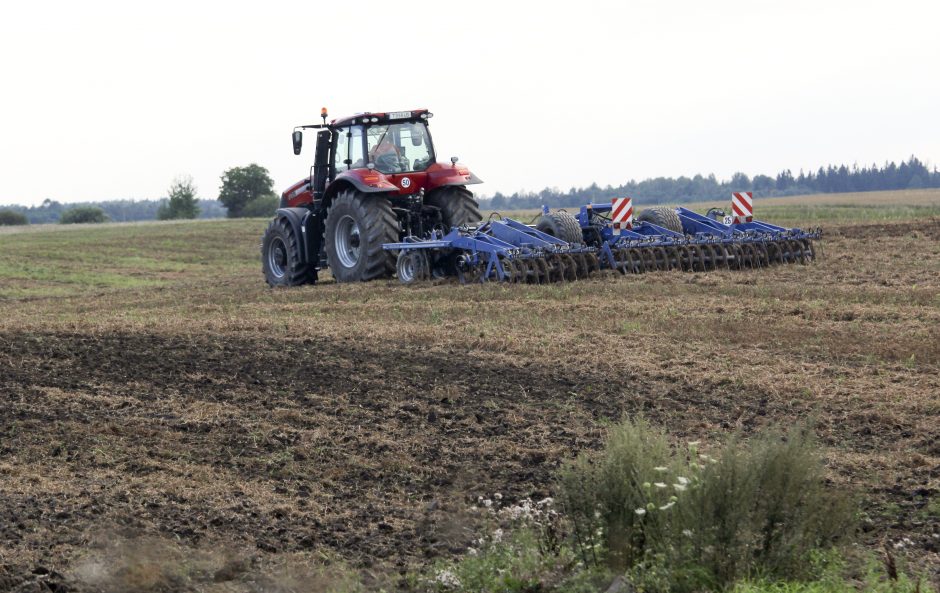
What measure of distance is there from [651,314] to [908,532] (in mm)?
7163

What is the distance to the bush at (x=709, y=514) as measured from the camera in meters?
4.50

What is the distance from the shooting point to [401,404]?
847 cm

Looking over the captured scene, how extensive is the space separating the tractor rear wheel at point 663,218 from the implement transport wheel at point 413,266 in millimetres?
3869

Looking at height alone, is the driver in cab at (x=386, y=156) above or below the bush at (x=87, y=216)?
above

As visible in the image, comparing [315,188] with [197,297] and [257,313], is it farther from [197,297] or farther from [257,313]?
[257,313]

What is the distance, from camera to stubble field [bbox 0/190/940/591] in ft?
18.6

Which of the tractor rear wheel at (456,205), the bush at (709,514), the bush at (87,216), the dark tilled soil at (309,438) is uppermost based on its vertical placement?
the tractor rear wheel at (456,205)

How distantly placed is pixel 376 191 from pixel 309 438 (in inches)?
377

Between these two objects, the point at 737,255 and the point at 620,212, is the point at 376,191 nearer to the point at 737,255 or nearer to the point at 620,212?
the point at 620,212

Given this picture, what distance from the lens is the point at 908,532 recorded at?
17.5ft

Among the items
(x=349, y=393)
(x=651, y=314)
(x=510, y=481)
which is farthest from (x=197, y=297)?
(x=510, y=481)

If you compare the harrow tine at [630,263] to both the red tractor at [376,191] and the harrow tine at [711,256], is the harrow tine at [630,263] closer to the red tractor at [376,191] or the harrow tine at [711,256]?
the harrow tine at [711,256]

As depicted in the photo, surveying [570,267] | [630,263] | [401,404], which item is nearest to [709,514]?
[401,404]

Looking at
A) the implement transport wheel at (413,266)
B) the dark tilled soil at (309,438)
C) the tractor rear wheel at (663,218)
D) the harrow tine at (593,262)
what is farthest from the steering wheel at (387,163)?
the dark tilled soil at (309,438)
